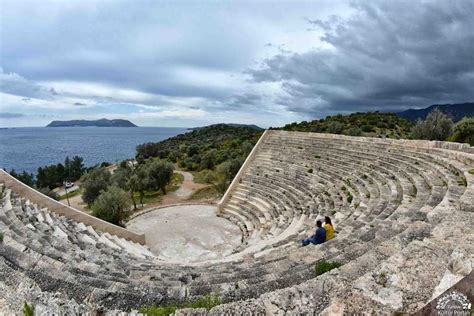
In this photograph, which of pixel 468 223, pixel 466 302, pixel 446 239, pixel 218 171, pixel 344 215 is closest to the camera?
pixel 466 302

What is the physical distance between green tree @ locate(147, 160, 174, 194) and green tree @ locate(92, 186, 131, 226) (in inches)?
313

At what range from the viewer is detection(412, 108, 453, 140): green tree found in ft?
81.6

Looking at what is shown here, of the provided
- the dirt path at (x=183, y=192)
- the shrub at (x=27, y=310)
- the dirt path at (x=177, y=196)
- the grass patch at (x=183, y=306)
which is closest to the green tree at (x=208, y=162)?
the dirt path at (x=177, y=196)

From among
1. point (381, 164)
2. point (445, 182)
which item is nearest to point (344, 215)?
point (445, 182)

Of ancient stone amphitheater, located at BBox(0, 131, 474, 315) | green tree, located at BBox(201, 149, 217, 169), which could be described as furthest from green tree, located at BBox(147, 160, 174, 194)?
ancient stone amphitheater, located at BBox(0, 131, 474, 315)

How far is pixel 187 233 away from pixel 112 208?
194 inches

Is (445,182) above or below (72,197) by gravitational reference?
above

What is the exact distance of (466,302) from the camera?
2283mm

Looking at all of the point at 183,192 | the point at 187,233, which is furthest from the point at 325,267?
the point at 183,192

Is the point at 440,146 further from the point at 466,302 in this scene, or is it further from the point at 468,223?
the point at 466,302

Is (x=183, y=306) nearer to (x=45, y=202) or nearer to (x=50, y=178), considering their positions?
(x=45, y=202)

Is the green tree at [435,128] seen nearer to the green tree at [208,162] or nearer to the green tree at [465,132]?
the green tree at [465,132]

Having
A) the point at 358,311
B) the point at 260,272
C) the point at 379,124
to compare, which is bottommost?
the point at 260,272

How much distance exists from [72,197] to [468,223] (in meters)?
35.4
